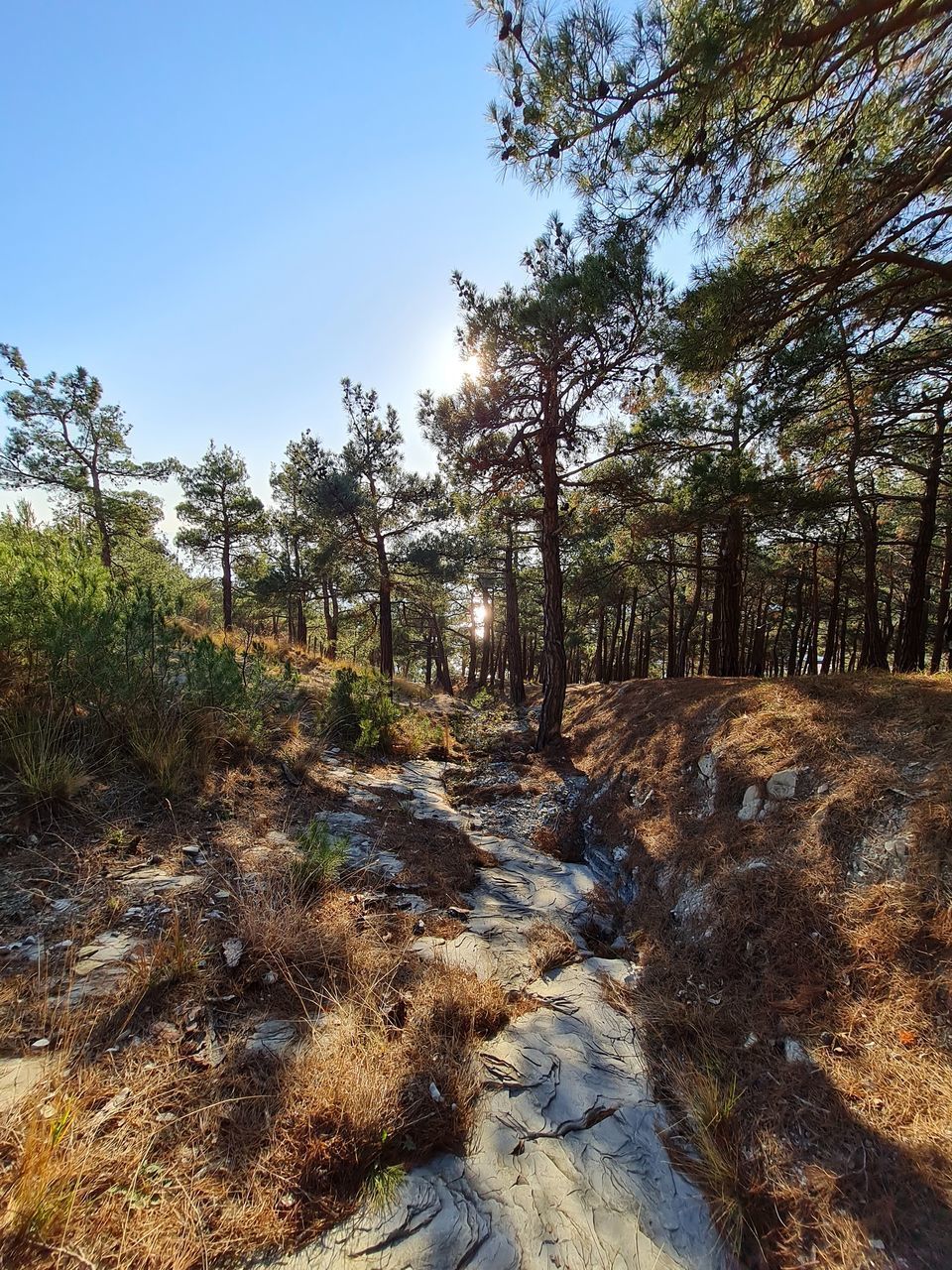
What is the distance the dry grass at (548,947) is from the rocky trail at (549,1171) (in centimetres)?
5

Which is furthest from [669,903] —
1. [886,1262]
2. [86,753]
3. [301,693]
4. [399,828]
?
[301,693]

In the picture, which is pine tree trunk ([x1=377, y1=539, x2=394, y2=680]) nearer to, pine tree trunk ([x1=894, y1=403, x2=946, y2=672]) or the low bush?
the low bush

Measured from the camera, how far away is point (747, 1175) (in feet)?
5.86

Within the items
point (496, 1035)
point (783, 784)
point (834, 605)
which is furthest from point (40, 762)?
point (834, 605)

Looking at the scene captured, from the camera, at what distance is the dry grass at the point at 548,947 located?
9.93 feet

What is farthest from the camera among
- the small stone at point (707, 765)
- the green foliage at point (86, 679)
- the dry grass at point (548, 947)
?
the small stone at point (707, 765)

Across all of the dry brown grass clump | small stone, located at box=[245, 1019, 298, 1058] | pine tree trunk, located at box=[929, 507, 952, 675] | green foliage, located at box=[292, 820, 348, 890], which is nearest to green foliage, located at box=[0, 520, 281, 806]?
green foliage, located at box=[292, 820, 348, 890]

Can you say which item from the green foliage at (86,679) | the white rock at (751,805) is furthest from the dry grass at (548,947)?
the green foliage at (86,679)

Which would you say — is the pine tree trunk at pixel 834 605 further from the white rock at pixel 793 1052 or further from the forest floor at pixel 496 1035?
the white rock at pixel 793 1052

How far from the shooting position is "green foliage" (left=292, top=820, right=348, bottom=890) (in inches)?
124

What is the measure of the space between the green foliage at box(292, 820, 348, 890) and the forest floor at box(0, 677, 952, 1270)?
0.8 inches

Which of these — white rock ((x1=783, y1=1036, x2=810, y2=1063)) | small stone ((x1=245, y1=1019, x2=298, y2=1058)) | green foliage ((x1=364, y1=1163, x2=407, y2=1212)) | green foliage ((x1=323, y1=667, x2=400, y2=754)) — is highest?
green foliage ((x1=323, y1=667, x2=400, y2=754))

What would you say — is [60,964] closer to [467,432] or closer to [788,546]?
[467,432]

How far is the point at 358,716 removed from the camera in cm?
769
